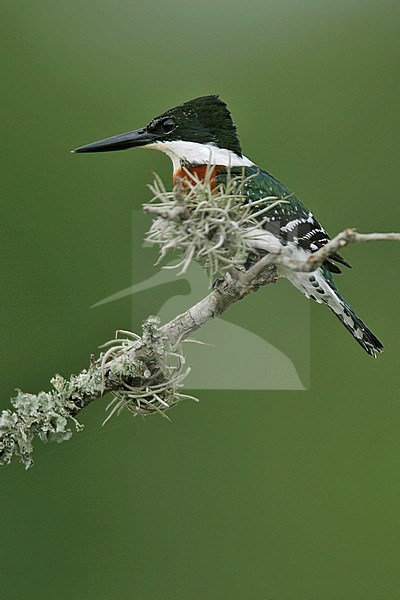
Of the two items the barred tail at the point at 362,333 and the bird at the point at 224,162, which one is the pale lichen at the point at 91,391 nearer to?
the bird at the point at 224,162

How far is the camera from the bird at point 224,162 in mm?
1424

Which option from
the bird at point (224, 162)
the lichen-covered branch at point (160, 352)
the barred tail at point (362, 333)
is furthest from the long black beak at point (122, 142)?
the barred tail at point (362, 333)

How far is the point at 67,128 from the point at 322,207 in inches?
26.0

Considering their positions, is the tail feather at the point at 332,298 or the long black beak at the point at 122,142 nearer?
the long black beak at the point at 122,142

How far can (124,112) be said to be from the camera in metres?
2.15

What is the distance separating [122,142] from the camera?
1.39 meters

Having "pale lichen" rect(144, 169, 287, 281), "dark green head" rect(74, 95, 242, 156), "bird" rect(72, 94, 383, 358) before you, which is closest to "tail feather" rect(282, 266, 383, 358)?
"bird" rect(72, 94, 383, 358)

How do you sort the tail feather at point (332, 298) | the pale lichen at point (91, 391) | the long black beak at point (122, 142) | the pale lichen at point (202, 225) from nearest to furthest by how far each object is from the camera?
the pale lichen at point (202, 225) < the pale lichen at point (91, 391) < the long black beak at point (122, 142) < the tail feather at point (332, 298)

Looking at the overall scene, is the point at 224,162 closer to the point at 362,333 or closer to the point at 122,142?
the point at 122,142

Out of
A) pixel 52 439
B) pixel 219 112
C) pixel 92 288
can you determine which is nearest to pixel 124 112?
pixel 92 288

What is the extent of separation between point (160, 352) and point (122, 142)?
1.60 feet

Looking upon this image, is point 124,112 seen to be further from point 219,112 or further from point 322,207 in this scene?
point 219,112

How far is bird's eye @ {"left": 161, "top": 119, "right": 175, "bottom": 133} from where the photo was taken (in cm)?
143

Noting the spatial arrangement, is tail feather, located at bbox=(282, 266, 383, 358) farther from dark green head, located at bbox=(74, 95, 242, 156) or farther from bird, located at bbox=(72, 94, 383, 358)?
dark green head, located at bbox=(74, 95, 242, 156)
